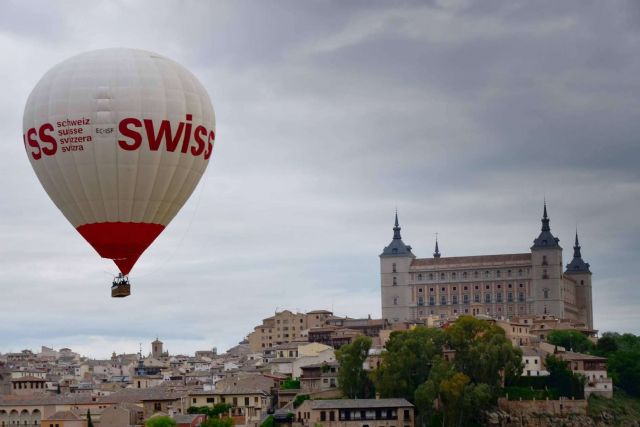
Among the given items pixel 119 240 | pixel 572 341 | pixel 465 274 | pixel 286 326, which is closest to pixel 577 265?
pixel 465 274

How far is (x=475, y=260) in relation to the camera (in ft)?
485

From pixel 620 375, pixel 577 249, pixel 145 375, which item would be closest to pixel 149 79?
pixel 620 375

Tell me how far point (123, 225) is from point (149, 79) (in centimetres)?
458

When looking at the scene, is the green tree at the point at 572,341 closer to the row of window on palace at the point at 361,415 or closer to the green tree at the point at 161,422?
the row of window on palace at the point at 361,415

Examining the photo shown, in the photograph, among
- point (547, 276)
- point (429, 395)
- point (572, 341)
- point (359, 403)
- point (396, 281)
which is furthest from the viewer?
point (396, 281)

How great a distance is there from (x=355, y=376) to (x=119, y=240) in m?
43.3

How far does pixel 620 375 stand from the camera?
320 feet

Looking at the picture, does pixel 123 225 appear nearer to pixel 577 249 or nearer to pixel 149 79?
pixel 149 79

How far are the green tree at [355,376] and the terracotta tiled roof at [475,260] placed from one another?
59.1 metres

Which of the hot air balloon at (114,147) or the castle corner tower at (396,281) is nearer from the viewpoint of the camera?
the hot air balloon at (114,147)

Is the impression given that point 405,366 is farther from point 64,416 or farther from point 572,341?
point 572,341

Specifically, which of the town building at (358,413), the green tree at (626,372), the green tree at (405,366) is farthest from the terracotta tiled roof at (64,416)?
the green tree at (626,372)

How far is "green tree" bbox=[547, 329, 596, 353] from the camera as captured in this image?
346 feet

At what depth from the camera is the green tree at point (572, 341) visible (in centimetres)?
10538
